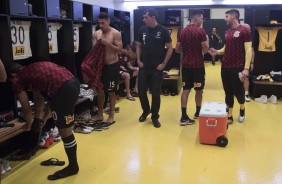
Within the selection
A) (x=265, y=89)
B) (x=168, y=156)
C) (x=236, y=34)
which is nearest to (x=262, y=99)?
(x=265, y=89)

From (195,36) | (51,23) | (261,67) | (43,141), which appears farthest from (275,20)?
(43,141)

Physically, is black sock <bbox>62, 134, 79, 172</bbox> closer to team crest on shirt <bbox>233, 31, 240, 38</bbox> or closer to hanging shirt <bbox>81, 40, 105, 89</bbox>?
hanging shirt <bbox>81, 40, 105, 89</bbox>

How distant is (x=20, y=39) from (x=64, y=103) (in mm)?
1480

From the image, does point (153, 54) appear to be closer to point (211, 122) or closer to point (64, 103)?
point (211, 122)

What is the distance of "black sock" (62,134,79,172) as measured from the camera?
2.83 meters

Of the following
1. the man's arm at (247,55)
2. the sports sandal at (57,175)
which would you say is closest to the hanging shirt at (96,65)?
the sports sandal at (57,175)

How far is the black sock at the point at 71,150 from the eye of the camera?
2.83m

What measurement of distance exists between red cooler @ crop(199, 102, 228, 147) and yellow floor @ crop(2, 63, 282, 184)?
0.10 meters

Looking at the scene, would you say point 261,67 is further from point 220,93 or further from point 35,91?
point 35,91

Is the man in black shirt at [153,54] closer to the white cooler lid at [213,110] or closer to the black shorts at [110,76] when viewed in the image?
the black shorts at [110,76]

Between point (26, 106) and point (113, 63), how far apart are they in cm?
176

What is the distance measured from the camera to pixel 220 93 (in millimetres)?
6609

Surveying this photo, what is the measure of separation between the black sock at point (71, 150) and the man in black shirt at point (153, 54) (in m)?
1.67

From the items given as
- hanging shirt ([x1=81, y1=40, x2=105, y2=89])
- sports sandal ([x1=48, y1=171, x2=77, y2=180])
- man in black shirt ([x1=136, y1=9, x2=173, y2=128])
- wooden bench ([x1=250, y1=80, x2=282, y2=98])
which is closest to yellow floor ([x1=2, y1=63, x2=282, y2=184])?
sports sandal ([x1=48, y1=171, x2=77, y2=180])
